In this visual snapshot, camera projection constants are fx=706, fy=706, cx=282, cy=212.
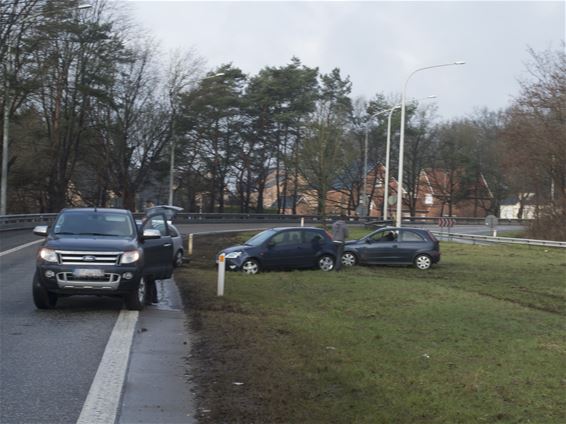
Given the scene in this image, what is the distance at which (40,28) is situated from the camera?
36844mm

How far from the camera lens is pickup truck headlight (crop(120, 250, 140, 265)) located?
11.2m

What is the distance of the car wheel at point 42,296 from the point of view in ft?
36.6

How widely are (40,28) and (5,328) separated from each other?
101 ft

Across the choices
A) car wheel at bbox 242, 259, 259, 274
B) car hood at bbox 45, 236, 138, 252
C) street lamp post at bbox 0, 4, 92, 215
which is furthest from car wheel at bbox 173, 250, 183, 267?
street lamp post at bbox 0, 4, 92, 215

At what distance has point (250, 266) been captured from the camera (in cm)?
1975

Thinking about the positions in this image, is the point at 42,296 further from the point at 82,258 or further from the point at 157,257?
the point at 157,257

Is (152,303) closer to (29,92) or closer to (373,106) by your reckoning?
(29,92)

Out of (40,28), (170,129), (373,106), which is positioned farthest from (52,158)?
(373,106)

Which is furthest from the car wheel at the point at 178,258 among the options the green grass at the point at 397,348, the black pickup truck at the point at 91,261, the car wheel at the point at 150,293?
the black pickup truck at the point at 91,261

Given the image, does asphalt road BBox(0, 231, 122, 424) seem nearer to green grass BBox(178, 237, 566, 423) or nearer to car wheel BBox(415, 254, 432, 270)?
green grass BBox(178, 237, 566, 423)

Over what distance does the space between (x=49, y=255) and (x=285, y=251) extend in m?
9.86

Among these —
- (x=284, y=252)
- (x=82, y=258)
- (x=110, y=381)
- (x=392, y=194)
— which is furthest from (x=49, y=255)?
(x=392, y=194)

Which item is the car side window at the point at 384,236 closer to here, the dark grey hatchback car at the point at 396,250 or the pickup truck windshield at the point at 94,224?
the dark grey hatchback car at the point at 396,250

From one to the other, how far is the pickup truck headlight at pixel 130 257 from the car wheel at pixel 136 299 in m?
0.46
